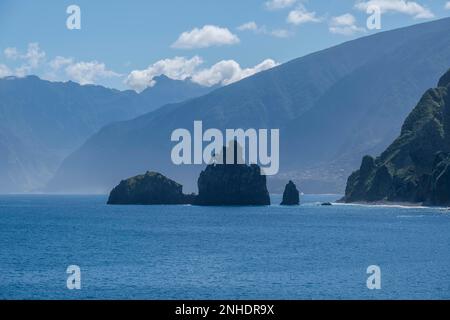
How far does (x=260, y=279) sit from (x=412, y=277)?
2013 cm

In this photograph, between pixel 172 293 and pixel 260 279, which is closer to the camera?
pixel 172 293

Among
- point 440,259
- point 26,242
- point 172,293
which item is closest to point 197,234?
point 26,242

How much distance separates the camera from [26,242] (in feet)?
576

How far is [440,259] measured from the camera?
137m

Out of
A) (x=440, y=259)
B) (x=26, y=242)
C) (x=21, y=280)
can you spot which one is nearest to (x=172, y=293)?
(x=21, y=280)

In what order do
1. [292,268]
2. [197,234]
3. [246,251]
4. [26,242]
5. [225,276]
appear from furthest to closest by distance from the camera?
[197,234] → [26,242] → [246,251] → [292,268] → [225,276]
